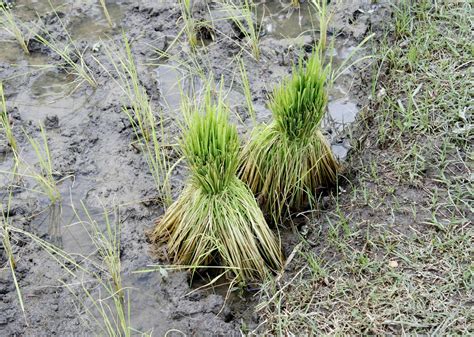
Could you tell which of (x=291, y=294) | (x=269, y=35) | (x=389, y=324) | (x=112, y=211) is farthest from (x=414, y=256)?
(x=269, y=35)

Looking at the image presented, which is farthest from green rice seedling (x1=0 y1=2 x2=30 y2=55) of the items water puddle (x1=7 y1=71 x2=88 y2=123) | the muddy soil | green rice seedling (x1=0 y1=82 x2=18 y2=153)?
green rice seedling (x1=0 y1=82 x2=18 y2=153)

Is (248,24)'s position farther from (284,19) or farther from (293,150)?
(293,150)

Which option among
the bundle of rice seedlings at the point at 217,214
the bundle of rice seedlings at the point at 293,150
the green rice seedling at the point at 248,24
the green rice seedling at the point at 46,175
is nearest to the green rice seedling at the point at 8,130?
the green rice seedling at the point at 46,175

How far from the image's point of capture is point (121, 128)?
3.90m

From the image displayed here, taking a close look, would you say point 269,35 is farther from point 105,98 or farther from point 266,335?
point 266,335

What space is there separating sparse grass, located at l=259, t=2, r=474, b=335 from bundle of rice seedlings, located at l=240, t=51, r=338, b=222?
0.65 ft

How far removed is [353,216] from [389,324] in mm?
708

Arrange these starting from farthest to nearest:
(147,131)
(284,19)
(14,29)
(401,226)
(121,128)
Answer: (284,19) < (14,29) < (121,128) < (147,131) < (401,226)

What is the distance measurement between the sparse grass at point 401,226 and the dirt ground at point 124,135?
0.27 ft

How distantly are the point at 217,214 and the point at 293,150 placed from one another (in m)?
0.58

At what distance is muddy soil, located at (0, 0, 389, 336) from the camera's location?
295cm

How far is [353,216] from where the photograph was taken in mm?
3188

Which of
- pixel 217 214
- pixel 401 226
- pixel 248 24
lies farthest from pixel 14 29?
pixel 401 226

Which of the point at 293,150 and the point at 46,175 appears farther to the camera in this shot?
the point at 46,175
